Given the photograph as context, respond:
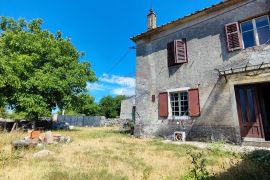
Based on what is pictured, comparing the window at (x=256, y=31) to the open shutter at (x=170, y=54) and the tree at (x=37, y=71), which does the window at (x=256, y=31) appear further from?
the tree at (x=37, y=71)

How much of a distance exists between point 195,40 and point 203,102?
3607 millimetres

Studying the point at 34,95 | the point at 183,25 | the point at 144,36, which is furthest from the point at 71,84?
the point at 183,25

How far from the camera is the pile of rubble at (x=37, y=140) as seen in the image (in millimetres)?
7648

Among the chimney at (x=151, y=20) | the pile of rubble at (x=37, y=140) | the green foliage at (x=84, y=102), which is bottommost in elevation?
the pile of rubble at (x=37, y=140)

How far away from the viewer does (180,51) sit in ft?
39.0

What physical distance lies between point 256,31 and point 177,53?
4.05m

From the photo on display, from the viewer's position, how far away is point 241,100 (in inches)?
380

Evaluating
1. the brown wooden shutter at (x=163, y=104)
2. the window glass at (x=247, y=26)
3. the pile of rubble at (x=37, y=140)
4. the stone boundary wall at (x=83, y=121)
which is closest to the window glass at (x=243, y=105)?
the window glass at (x=247, y=26)

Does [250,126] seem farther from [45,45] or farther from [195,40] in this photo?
[45,45]

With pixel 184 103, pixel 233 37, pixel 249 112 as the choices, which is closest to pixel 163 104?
pixel 184 103

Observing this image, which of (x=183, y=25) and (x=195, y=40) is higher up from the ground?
(x=183, y=25)

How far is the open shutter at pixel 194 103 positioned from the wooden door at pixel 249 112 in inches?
74.8

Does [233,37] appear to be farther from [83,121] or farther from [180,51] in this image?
[83,121]

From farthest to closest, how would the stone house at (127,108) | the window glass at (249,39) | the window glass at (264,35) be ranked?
the stone house at (127,108)
the window glass at (249,39)
the window glass at (264,35)
